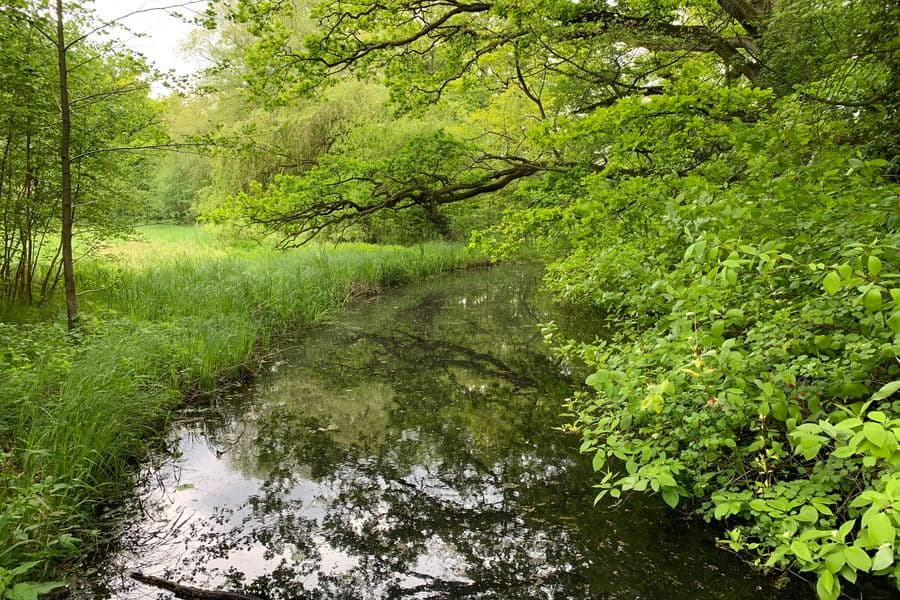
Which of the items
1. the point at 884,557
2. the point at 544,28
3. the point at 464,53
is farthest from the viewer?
the point at 464,53

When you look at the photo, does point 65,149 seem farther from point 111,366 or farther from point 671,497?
point 671,497

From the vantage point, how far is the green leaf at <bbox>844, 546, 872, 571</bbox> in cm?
151

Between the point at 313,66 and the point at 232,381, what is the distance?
4237mm

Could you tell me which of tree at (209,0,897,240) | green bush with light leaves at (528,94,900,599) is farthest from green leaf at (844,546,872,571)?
tree at (209,0,897,240)

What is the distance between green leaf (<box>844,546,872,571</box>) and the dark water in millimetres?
1486

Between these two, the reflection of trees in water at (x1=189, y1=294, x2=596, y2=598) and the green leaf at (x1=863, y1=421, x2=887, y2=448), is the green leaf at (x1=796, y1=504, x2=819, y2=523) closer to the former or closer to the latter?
the green leaf at (x1=863, y1=421, x2=887, y2=448)

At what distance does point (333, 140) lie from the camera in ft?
54.5

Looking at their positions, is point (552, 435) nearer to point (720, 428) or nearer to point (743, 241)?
point (720, 428)

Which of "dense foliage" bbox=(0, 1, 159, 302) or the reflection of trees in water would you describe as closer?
the reflection of trees in water

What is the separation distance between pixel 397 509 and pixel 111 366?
2884 mm

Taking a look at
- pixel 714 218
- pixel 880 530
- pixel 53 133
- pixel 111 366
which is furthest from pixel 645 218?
pixel 53 133

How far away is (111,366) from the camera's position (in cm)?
442

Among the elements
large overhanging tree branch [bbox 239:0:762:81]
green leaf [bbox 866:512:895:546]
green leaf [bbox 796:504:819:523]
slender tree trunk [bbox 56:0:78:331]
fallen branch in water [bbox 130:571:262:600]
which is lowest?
fallen branch in water [bbox 130:571:262:600]

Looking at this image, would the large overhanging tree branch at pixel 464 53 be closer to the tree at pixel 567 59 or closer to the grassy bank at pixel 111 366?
the tree at pixel 567 59
